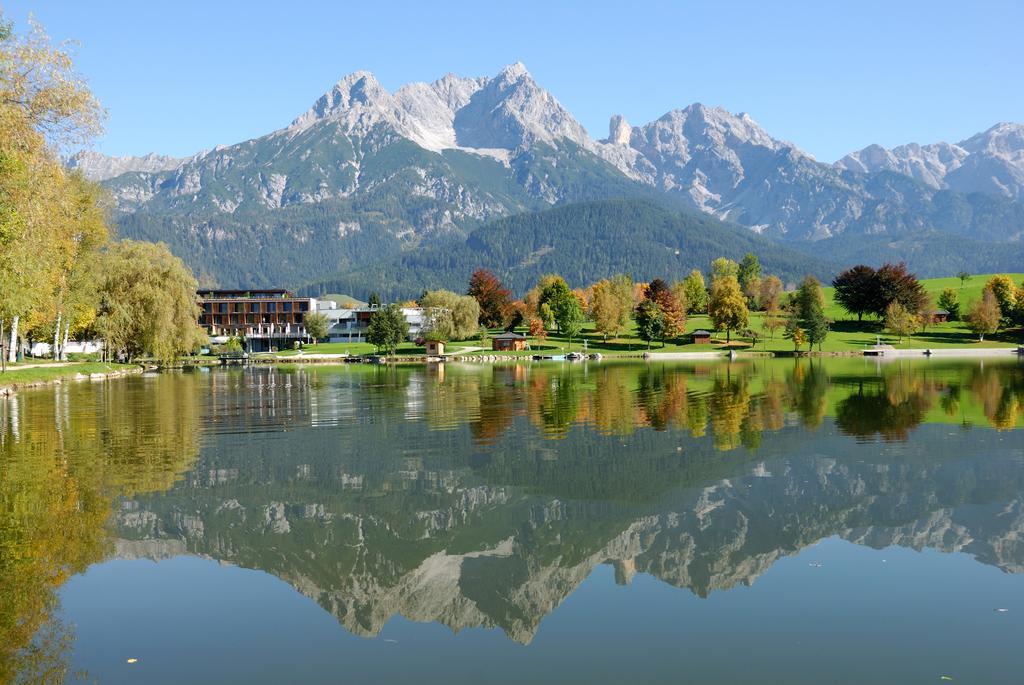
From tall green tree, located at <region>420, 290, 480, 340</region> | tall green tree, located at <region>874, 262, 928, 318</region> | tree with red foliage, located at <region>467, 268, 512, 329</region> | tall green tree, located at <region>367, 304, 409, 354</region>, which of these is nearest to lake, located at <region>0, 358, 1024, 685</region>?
tall green tree, located at <region>367, 304, 409, 354</region>

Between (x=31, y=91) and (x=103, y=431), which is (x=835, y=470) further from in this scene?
(x=31, y=91)

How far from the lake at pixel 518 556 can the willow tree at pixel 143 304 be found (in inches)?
2649

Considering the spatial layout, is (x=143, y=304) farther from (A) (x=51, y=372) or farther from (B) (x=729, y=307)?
(B) (x=729, y=307)

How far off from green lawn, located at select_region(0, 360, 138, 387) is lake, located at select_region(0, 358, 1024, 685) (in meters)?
43.8

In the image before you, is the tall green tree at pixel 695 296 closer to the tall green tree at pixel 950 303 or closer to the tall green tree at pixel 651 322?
the tall green tree at pixel 651 322

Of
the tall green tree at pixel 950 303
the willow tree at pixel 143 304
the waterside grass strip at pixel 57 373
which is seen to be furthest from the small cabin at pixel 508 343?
the tall green tree at pixel 950 303

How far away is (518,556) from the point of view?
58.6 feet

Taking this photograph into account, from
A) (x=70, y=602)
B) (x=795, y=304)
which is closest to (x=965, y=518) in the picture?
(x=70, y=602)

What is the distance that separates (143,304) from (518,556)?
9338 cm

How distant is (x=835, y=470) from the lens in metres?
26.4

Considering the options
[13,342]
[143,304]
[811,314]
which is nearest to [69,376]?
[13,342]

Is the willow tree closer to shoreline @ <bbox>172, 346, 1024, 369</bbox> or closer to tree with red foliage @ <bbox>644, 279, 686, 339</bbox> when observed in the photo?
shoreline @ <bbox>172, 346, 1024, 369</bbox>

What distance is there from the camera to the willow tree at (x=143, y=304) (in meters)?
99.2

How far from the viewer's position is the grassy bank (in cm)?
7457
